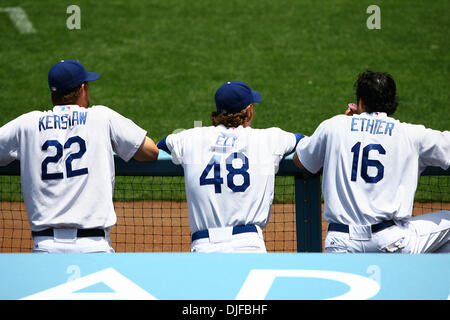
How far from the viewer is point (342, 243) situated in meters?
3.41

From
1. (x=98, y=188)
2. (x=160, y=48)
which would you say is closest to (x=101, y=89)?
(x=160, y=48)

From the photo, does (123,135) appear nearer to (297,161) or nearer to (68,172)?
(68,172)

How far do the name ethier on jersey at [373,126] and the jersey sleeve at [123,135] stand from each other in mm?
1149

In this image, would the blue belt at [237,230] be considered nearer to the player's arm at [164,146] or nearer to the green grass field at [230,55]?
the player's arm at [164,146]

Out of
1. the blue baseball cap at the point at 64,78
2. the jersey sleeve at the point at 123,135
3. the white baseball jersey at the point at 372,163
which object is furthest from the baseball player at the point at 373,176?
the blue baseball cap at the point at 64,78

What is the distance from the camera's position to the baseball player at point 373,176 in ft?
11.0

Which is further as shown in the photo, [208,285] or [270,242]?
[270,242]

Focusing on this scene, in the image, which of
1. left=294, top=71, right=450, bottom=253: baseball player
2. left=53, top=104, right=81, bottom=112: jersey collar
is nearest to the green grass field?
left=53, top=104, right=81, bottom=112: jersey collar

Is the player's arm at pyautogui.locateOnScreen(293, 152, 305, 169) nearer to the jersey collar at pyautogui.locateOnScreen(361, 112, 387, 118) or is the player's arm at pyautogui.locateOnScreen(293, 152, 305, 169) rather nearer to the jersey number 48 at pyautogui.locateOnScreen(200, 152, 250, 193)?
the jersey number 48 at pyautogui.locateOnScreen(200, 152, 250, 193)

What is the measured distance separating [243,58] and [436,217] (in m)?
8.44

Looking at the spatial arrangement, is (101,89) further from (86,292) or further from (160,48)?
(86,292)

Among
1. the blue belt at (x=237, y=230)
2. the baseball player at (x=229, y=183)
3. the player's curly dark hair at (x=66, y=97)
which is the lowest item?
the blue belt at (x=237, y=230)
